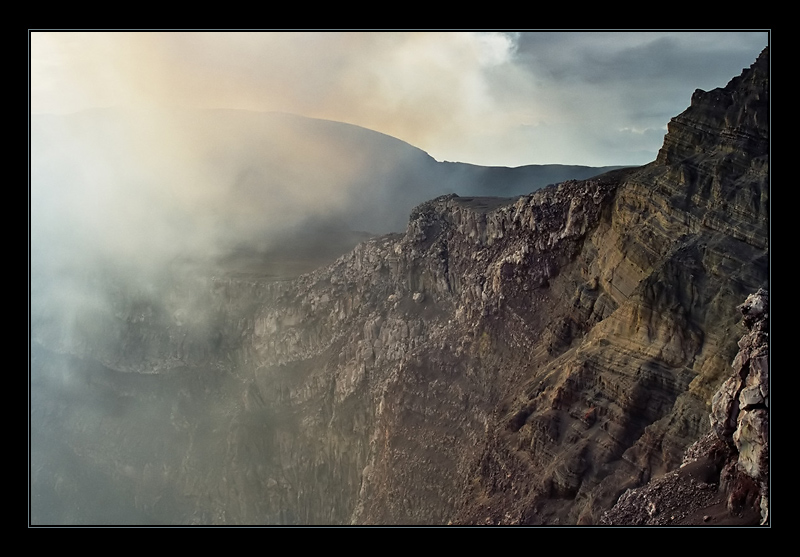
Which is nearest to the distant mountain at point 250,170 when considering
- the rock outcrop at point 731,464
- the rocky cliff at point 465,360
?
the rocky cliff at point 465,360

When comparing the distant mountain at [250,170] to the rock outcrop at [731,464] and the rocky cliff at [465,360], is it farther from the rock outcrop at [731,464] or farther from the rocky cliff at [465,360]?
the rock outcrop at [731,464]

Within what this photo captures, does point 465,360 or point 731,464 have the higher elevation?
point 465,360

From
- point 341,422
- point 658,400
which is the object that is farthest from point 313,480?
point 658,400

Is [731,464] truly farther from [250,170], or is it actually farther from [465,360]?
[250,170]

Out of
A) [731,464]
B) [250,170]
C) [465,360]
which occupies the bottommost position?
[731,464]

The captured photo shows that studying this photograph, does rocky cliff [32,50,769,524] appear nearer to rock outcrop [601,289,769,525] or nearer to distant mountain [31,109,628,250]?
rock outcrop [601,289,769,525]

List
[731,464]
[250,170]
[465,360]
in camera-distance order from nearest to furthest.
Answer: [731,464]
[465,360]
[250,170]

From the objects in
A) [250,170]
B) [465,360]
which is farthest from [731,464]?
[250,170]

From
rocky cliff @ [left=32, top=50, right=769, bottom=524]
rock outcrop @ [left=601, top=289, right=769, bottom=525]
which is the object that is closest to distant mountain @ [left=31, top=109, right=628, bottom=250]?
rocky cliff @ [left=32, top=50, right=769, bottom=524]

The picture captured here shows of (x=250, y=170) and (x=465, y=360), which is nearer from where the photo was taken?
(x=465, y=360)
